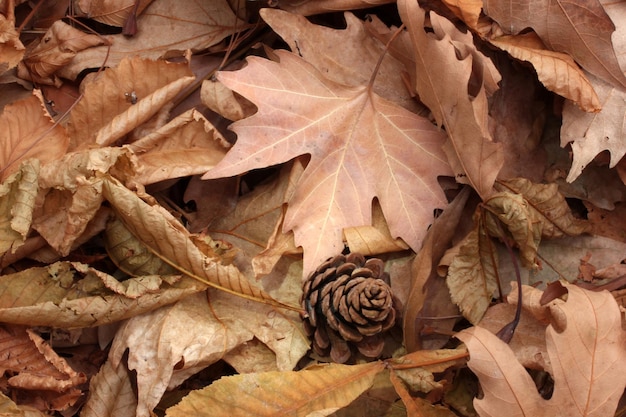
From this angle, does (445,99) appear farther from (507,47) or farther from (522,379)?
(522,379)

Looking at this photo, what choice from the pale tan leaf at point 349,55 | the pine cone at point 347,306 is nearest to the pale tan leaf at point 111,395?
the pine cone at point 347,306

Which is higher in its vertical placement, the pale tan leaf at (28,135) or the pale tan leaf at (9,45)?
the pale tan leaf at (9,45)

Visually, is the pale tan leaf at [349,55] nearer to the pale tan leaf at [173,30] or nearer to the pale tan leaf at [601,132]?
the pale tan leaf at [173,30]

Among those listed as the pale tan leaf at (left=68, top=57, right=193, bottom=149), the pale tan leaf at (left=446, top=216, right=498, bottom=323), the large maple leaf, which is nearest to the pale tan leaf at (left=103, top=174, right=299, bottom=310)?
the large maple leaf

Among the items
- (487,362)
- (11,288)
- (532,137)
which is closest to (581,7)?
(532,137)

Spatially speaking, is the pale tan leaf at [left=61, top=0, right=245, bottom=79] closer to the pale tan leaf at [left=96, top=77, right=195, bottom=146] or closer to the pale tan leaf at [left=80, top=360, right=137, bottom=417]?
the pale tan leaf at [left=96, top=77, right=195, bottom=146]
